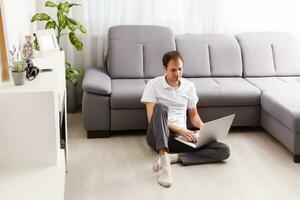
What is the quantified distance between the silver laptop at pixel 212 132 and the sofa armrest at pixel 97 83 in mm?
844

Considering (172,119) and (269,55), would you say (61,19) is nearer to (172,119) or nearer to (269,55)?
(172,119)

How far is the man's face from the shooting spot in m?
3.33

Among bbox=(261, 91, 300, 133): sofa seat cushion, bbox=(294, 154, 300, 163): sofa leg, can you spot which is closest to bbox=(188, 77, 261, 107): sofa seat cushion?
bbox=(261, 91, 300, 133): sofa seat cushion

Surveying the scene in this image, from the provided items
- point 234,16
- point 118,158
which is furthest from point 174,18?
point 118,158

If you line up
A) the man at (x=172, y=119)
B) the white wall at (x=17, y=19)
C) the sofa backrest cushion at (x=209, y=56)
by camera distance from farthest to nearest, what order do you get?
the sofa backrest cushion at (x=209, y=56), the man at (x=172, y=119), the white wall at (x=17, y=19)

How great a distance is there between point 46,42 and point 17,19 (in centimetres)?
26

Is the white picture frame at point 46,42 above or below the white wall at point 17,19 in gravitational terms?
below

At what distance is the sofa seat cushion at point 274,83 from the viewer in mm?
4152

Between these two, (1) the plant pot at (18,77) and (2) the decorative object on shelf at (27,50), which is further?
(2) the decorative object on shelf at (27,50)

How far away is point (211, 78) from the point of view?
446cm

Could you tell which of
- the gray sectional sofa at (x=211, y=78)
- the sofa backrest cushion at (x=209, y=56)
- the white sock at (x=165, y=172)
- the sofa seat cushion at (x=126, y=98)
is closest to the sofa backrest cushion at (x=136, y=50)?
the gray sectional sofa at (x=211, y=78)

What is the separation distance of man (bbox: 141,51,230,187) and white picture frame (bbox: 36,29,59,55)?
80 centimetres

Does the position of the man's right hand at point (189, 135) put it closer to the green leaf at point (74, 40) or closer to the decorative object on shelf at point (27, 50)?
the decorative object on shelf at point (27, 50)

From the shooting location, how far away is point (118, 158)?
11.6ft
